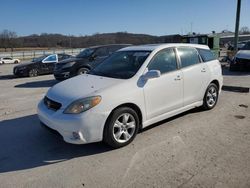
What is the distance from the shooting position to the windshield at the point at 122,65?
487 centimetres

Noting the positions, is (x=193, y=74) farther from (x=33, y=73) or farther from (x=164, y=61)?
(x=33, y=73)

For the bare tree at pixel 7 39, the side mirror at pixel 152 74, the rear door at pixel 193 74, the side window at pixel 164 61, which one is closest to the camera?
the side mirror at pixel 152 74

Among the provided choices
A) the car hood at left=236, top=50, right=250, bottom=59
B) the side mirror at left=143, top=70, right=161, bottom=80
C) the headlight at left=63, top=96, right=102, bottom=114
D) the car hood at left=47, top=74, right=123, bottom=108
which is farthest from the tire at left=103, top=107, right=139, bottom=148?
the car hood at left=236, top=50, right=250, bottom=59

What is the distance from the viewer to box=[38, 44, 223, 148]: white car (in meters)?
4.04

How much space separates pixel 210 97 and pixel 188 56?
1.24m

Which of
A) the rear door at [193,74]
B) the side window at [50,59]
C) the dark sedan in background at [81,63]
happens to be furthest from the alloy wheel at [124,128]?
the side window at [50,59]

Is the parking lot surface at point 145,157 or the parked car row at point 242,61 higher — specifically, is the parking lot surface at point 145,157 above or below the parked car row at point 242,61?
below

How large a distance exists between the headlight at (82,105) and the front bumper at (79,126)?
7cm

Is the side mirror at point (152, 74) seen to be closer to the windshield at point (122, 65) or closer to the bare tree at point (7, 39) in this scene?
the windshield at point (122, 65)

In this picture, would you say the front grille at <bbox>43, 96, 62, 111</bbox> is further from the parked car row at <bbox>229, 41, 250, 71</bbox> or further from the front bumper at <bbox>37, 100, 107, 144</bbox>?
the parked car row at <bbox>229, 41, 250, 71</bbox>

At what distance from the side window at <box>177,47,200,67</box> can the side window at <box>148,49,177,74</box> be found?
25cm

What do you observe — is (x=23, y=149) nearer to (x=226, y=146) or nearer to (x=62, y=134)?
(x=62, y=134)

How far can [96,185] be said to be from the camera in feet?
10.9

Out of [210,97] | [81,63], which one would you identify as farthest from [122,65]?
[81,63]
